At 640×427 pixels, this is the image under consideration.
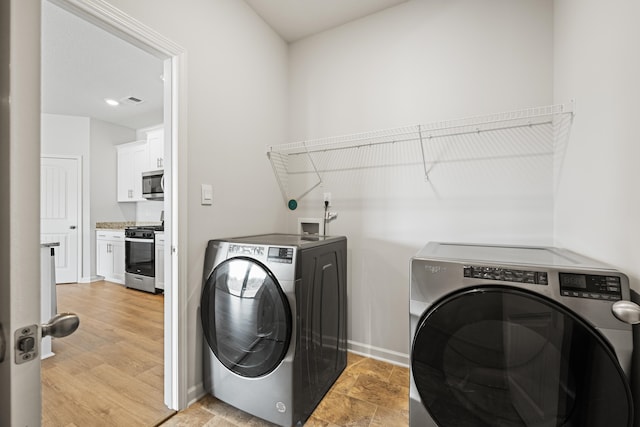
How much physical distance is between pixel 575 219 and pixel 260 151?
196 cm

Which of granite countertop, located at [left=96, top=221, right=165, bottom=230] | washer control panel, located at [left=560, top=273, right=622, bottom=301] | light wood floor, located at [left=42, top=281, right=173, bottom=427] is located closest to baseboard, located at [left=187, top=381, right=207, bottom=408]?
light wood floor, located at [left=42, top=281, right=173, bottom=427]

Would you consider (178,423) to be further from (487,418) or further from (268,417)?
(487,418)

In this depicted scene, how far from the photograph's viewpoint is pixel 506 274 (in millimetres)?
986

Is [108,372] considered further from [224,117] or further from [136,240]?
[136,240]

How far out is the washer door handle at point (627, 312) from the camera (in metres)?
0.77

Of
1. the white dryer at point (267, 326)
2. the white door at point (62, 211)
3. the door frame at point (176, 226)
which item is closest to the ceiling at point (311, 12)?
the door frame at point (176, 226)

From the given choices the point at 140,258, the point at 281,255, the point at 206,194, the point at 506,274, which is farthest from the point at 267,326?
the point at 140,258

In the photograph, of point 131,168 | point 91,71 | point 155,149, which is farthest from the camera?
point 131,168

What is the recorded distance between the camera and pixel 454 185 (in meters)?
1.84

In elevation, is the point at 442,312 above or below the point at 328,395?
above

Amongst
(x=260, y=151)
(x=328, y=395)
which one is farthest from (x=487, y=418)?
(x=260, y=151)

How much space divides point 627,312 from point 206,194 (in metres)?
1.86

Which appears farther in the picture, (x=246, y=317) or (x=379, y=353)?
(x=379, y=353)

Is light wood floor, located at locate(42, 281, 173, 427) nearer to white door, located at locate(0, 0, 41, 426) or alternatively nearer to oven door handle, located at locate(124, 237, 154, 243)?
oven door handle, located at locate(124, 237, 154, 243)
